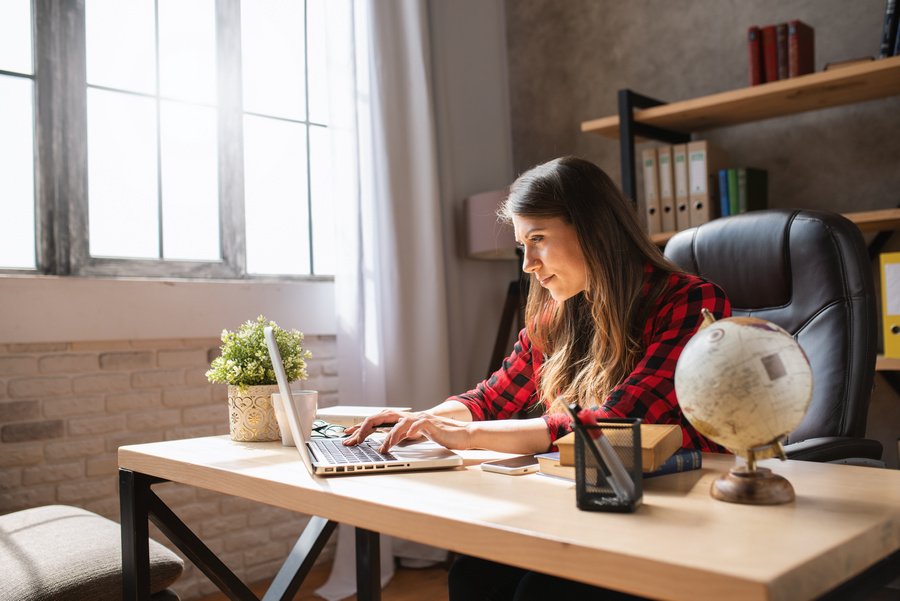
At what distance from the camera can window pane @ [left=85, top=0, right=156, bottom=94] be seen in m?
2.52

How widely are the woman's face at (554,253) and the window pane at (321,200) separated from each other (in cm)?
173

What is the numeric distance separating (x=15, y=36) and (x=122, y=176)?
1.64 feet

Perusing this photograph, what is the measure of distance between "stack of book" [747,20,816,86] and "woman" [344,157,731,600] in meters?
1.38

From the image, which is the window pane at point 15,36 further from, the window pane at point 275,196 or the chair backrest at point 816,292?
the chair backrest at point 816,292

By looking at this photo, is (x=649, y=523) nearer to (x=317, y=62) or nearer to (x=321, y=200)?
(x=321, y=200)

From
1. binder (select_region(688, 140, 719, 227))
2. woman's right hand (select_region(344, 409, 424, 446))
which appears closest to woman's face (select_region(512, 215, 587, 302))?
woman's right hand (select_region(344, 409, 424, 446))

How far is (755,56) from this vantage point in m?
2.59

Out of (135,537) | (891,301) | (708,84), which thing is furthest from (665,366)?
(708,84)

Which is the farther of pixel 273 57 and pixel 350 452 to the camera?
pixel 273 57

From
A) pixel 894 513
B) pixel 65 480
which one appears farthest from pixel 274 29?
pixel 894 513

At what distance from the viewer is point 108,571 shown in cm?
148

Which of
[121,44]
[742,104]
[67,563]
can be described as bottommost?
[67,563]

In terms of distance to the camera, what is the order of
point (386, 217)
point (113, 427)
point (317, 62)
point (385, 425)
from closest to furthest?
1. point (385, 425)
2. point (113, 427)
3. point (386, 217)
4. point (317, 62)

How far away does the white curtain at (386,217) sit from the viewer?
2.88 meters
